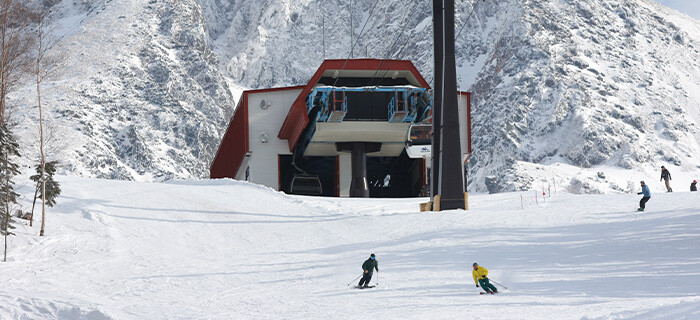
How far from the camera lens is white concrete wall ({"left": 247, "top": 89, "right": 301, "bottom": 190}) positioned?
2131 inches

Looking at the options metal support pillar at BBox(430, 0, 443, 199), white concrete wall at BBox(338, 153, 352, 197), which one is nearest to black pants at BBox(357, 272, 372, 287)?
metal support pillar at BBox(430, 0, 443, 199)

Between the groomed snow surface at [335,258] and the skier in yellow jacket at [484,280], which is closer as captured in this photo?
the groomed snow surface at [335,258]

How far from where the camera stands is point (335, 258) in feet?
84.7

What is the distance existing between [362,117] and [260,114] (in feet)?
22.4

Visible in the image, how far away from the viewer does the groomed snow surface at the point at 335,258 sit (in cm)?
1942

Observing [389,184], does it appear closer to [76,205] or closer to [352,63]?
[352,63]

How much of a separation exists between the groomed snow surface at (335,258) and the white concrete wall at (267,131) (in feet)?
53.7

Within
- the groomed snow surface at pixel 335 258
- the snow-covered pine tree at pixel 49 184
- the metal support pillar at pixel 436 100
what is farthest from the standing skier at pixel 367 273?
the metal support pillar at pixel 436 100

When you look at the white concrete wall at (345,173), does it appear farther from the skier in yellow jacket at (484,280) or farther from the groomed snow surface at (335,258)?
the skier in yellow jacket at (484,280)

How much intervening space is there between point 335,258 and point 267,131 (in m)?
29.3

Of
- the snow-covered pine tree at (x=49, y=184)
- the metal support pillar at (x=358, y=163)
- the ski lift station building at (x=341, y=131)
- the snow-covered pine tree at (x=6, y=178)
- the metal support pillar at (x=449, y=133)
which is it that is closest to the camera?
the snow-covered pine tree at (x=6, y=178)

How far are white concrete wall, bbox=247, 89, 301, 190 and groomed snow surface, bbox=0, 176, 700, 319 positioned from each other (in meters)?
16.4

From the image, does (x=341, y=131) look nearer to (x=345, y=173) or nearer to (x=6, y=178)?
(x=345, y=173)

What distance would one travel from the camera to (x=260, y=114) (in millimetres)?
54438
